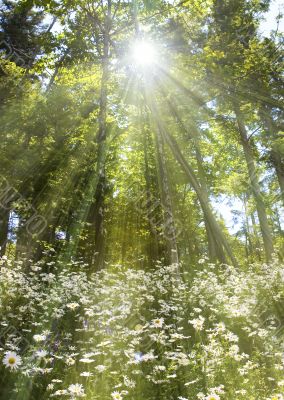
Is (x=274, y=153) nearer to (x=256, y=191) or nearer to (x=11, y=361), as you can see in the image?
(x=256, y=191)

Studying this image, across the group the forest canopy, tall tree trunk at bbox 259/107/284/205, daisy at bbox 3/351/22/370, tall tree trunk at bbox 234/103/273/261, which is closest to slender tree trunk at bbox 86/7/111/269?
the forest canopy

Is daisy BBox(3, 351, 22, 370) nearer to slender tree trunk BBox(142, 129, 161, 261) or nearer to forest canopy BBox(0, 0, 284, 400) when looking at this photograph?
forest canopy BBox(0, 0, 284, 400)

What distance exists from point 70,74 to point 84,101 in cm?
323

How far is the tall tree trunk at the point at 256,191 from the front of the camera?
14391mm

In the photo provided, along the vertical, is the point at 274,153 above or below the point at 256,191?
above

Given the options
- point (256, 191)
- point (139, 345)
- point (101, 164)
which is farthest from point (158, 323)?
point (256, 191)

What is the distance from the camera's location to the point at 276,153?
1612 cm

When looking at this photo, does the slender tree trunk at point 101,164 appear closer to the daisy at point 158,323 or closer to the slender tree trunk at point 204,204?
the slender tree trunk at point 204,204

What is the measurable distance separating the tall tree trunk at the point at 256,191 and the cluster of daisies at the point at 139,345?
6.09 meters

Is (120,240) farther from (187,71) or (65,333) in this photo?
(65,333)

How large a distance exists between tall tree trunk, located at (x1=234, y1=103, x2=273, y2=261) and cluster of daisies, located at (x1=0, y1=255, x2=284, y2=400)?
609 centimetres

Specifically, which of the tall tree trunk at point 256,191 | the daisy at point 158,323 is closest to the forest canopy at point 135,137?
the tall tree trunk at point 256,191

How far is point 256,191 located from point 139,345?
451 inches

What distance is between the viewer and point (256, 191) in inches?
602
